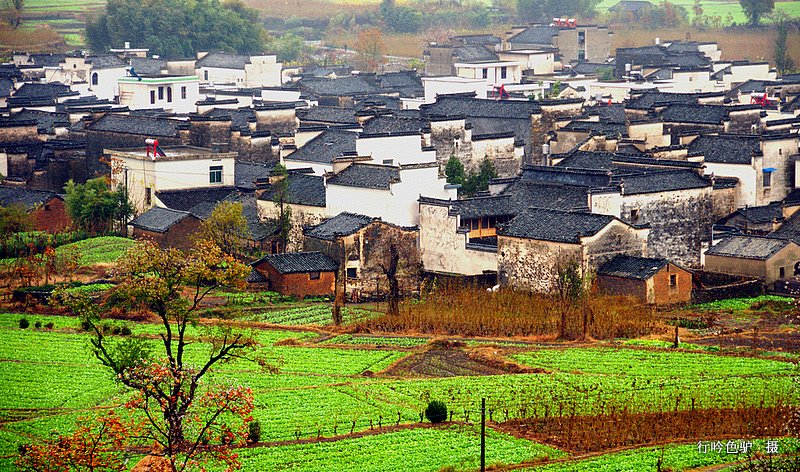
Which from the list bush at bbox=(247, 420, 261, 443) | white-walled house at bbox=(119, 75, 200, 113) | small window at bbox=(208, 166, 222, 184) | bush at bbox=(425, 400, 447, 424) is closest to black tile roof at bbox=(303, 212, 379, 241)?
small window at bbox=(208, 166, 222, 184)

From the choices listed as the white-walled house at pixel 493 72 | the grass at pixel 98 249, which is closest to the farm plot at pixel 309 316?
the grass at pixel 98 249

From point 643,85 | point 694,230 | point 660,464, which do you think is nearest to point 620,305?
point 694,230

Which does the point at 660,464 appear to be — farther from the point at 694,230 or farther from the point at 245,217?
the point at 245,217

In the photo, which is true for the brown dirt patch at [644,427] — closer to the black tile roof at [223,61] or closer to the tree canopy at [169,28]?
the black tile roof at [223,61]

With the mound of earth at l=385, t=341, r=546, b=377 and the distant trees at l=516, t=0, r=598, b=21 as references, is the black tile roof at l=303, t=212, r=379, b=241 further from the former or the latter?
the distant trees at l=516, t=0, r=598, b=21

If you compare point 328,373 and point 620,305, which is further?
point 620,305

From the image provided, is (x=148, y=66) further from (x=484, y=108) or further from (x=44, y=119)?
(x=484, y=108)
